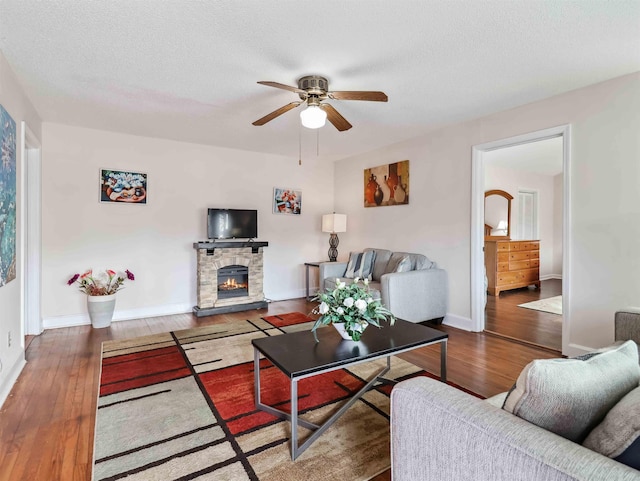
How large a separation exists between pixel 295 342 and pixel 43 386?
6.55 feet

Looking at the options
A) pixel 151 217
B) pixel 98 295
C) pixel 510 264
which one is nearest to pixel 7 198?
pixel 98 295

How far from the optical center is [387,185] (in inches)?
198

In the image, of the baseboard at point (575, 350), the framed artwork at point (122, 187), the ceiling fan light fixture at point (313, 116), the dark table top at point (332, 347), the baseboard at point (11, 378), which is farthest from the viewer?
the framed artwork at point (122, 187)

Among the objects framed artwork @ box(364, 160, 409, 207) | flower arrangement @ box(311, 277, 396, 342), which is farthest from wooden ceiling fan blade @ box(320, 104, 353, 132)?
framed artwork @ box(364, 160, 409, 207)

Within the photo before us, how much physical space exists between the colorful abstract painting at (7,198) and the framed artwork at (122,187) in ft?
5.02

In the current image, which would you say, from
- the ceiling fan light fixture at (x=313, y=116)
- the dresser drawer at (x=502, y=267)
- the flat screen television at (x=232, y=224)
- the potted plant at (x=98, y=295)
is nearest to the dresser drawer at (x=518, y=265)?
the dresser drawer at (x=502, y=267)

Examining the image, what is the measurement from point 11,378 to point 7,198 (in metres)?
1.35

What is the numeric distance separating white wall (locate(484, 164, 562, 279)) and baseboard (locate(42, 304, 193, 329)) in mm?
5959

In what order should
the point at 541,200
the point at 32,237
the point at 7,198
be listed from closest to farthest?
1. the point at 7,198
2. the point at 32,237
3. the point at 541,200

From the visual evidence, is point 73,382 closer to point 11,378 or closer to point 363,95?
point 11,378

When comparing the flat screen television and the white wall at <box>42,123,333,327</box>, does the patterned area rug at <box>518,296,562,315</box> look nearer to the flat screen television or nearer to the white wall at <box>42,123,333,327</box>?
the white wall at <box>42,123,333,327</box>

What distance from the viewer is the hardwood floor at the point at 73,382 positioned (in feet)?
5.68

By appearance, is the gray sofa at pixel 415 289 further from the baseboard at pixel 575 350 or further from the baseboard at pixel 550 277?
the baseboard at pixel 550 277

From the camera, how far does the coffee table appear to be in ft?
5.66
